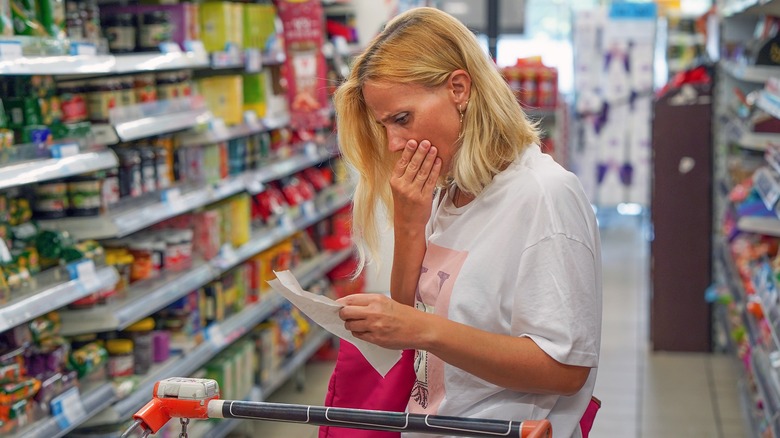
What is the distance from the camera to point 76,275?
10.6 ft

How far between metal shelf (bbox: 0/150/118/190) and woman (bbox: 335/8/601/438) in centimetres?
120

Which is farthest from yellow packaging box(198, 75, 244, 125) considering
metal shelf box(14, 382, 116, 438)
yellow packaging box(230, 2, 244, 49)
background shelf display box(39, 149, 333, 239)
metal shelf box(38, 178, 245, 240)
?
metal shelf box(14, 382, 116, 438)

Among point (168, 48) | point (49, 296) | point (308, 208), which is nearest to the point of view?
point (49, 296)

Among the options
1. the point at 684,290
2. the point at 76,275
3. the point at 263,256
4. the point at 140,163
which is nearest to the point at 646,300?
the point at 684,290

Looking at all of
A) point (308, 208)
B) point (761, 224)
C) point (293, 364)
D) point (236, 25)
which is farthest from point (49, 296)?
point (761, 224)

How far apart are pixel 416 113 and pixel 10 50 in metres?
1.41

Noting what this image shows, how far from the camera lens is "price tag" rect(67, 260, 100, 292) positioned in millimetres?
3213

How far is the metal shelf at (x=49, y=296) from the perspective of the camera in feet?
9.23

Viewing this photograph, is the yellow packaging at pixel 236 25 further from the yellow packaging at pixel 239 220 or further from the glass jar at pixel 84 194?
the glass jar at pixel 84 194

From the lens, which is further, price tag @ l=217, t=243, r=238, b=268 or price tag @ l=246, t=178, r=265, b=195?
price tag @ l=246, t=178, r=265, b=195

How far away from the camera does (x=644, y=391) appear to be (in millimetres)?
5656

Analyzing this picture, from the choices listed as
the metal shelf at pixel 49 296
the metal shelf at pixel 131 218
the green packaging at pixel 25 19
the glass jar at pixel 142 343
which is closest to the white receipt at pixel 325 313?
the metal shelf at pixel 49 296

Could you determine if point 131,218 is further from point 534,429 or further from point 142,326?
point 534,429

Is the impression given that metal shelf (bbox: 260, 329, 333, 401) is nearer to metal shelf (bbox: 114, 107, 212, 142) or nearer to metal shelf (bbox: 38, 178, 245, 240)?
metal shelf (bbox: 38, 178, 245, 240)
